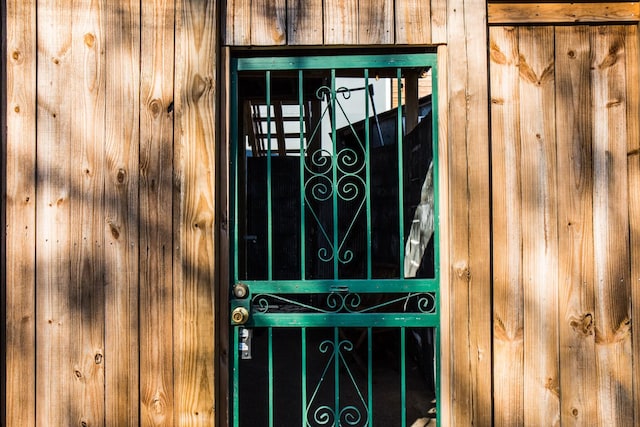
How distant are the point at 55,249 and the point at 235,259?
0.79 m

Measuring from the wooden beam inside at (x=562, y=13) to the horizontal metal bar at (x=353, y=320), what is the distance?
1.36 metres

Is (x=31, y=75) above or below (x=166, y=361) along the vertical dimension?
above

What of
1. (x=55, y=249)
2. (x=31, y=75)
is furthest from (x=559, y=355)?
(x=31, y=75)

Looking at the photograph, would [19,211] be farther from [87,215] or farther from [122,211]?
[122,211]

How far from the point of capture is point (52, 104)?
2.00 metres

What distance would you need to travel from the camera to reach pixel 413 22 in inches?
78.7

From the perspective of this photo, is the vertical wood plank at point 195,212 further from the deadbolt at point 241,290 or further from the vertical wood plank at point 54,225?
the vertical wood plank at point 54,225

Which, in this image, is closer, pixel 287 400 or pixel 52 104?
pixel 52 104

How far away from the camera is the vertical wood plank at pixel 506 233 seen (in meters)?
1.95

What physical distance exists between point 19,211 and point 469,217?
1989mm

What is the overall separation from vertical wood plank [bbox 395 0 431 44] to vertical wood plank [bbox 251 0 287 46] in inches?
20.3

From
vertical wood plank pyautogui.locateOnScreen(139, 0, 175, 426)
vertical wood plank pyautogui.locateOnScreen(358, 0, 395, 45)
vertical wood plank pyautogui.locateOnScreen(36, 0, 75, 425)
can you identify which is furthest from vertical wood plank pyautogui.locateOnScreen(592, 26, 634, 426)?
vertical wood plank pyautogui.locateOnScreen(36, 0, 75, 425)

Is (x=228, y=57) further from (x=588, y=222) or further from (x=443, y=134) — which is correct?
(x=588, y=222)

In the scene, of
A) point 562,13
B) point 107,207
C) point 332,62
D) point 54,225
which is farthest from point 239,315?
point 562,13
